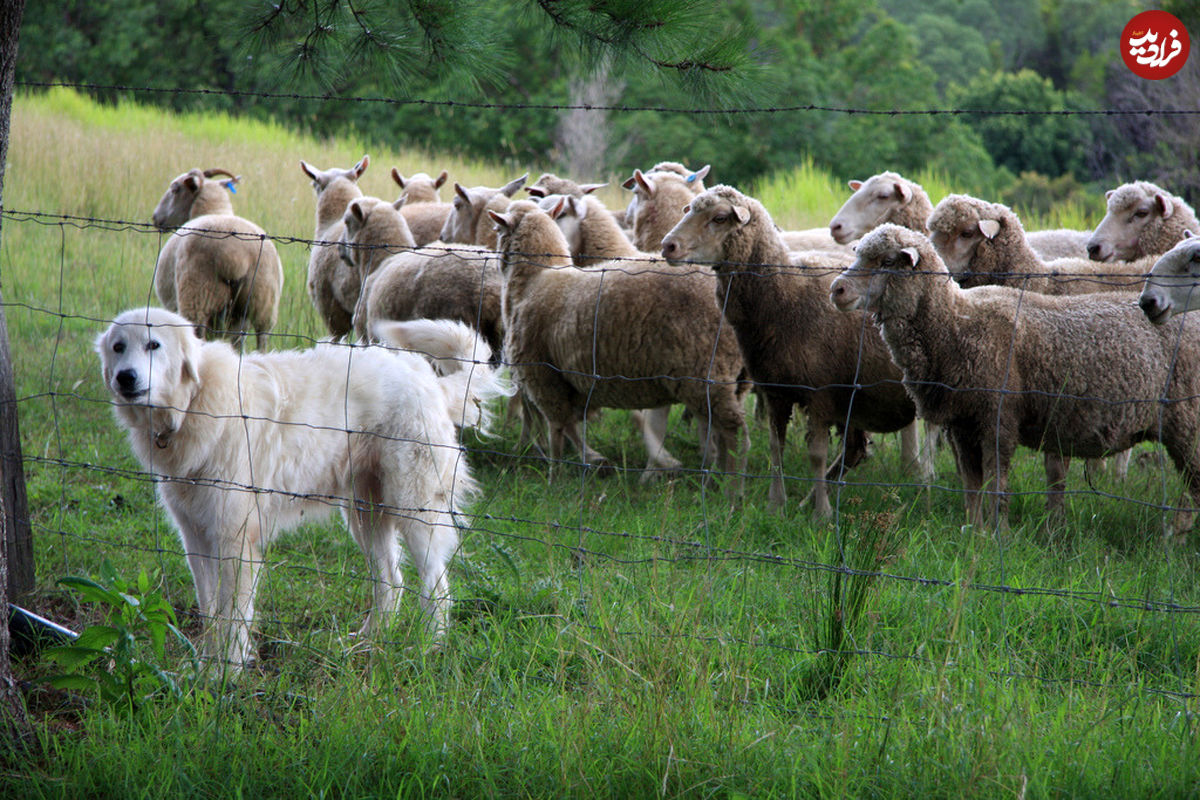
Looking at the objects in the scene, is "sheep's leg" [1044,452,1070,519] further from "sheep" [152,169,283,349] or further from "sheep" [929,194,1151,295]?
"sheep" [152,169,283,349]

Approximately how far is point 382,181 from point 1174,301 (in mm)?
13542

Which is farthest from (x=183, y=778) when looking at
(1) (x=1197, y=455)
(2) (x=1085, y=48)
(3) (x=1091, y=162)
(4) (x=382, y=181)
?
(2) (x=1085, y=48)

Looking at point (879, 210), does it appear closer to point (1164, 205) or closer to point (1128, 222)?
point (1128, 222)

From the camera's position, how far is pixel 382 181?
1631cm

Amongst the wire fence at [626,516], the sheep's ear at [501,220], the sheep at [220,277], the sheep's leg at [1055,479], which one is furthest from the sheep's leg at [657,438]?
the sheep at [220,277]

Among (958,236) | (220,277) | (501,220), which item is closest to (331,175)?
(220,277)

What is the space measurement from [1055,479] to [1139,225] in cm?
187

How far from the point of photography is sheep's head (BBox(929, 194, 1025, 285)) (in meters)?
5.76

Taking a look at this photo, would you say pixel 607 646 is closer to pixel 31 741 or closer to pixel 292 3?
pixel 31 741

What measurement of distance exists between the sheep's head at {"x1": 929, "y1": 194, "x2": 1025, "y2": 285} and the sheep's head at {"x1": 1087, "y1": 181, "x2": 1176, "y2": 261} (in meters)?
0.84

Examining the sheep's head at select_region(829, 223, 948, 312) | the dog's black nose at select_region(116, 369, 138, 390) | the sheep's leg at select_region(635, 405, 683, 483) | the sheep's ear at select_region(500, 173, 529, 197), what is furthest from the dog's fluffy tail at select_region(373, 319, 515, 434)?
the sheep's ear at select_region(500, 173, 529, 197)

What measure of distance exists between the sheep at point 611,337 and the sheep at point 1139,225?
2310mm

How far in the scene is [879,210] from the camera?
6.68m

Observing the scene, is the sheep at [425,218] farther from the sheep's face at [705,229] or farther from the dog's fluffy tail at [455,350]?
Answer: the dog's fluffy tail at [455,350]
